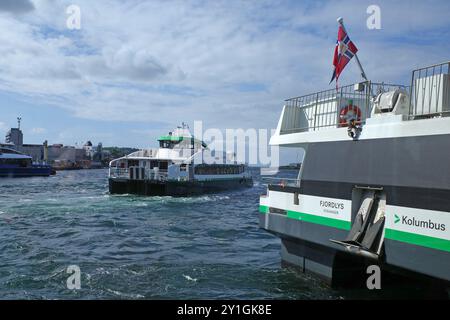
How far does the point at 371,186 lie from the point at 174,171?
3401 centimetres

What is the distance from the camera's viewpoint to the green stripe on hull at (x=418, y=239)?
730 centimetres

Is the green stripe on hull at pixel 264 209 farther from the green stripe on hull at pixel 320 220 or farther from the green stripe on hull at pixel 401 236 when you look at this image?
the green stripe on hull at pixel 401 236

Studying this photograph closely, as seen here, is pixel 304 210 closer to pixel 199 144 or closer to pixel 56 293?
pixel 56 293

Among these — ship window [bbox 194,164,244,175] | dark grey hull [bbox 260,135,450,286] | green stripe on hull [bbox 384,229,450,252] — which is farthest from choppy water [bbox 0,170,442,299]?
ship window [bbox 194,164,244,175]

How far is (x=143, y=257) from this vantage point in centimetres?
1527

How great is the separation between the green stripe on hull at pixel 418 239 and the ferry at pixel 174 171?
33.1 meters

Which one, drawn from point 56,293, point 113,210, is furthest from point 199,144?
point 56,293

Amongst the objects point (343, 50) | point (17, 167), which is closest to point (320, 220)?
point (343, 50)

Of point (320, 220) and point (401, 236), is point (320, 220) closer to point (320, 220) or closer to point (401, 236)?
point (320, 220)

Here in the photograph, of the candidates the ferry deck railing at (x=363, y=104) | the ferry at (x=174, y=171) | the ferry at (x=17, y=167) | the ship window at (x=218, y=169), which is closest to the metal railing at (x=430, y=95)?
the ferry deck railing at (x=363, y=104)

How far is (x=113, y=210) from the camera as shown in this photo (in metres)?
29.3

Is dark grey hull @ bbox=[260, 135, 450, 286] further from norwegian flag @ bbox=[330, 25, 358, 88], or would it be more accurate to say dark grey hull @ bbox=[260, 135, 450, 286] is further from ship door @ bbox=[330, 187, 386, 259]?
norwegian flag @ bbox=[330, 25, 358, 88]
